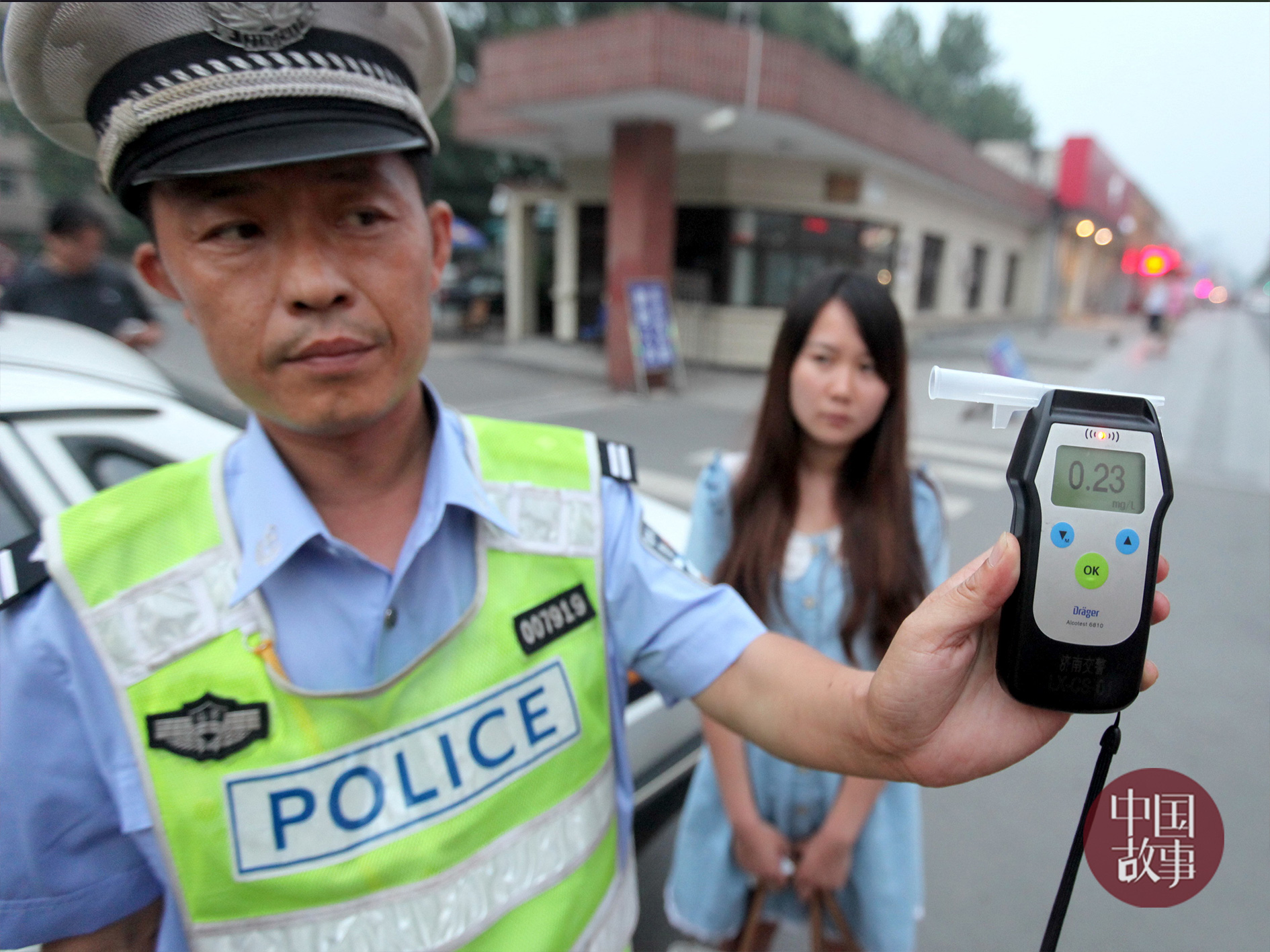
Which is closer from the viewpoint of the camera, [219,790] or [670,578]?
[219,790]

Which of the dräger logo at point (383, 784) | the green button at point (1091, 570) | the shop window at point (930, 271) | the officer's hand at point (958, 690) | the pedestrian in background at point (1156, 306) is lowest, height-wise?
the dräger logo at point (383, 784)

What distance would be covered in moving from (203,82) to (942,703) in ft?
3.17

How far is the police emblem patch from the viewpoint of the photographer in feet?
2.51

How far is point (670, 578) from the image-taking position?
1.02m

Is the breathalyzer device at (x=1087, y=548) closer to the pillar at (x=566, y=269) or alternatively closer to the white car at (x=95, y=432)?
the white car at (x=95, y=432)

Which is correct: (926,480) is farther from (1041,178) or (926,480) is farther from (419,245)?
(419,245)

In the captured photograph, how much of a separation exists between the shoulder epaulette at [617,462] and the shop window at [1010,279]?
91.0 inches

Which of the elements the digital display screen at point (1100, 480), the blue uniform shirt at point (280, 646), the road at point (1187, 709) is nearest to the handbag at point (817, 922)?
the road at point (1187, 709)

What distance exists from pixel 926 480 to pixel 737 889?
948 mm

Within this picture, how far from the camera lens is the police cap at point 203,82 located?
2.43ft

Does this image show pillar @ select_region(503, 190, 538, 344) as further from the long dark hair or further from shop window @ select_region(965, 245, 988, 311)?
the long dark hair

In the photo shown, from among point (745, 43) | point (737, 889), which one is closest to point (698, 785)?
point (737, 889)

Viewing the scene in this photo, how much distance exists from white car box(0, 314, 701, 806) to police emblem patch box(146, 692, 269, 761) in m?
0.61

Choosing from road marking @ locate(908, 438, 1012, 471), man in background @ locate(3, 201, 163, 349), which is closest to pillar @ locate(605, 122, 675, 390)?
road marking @ locate(908, 438, 1012, 471)
